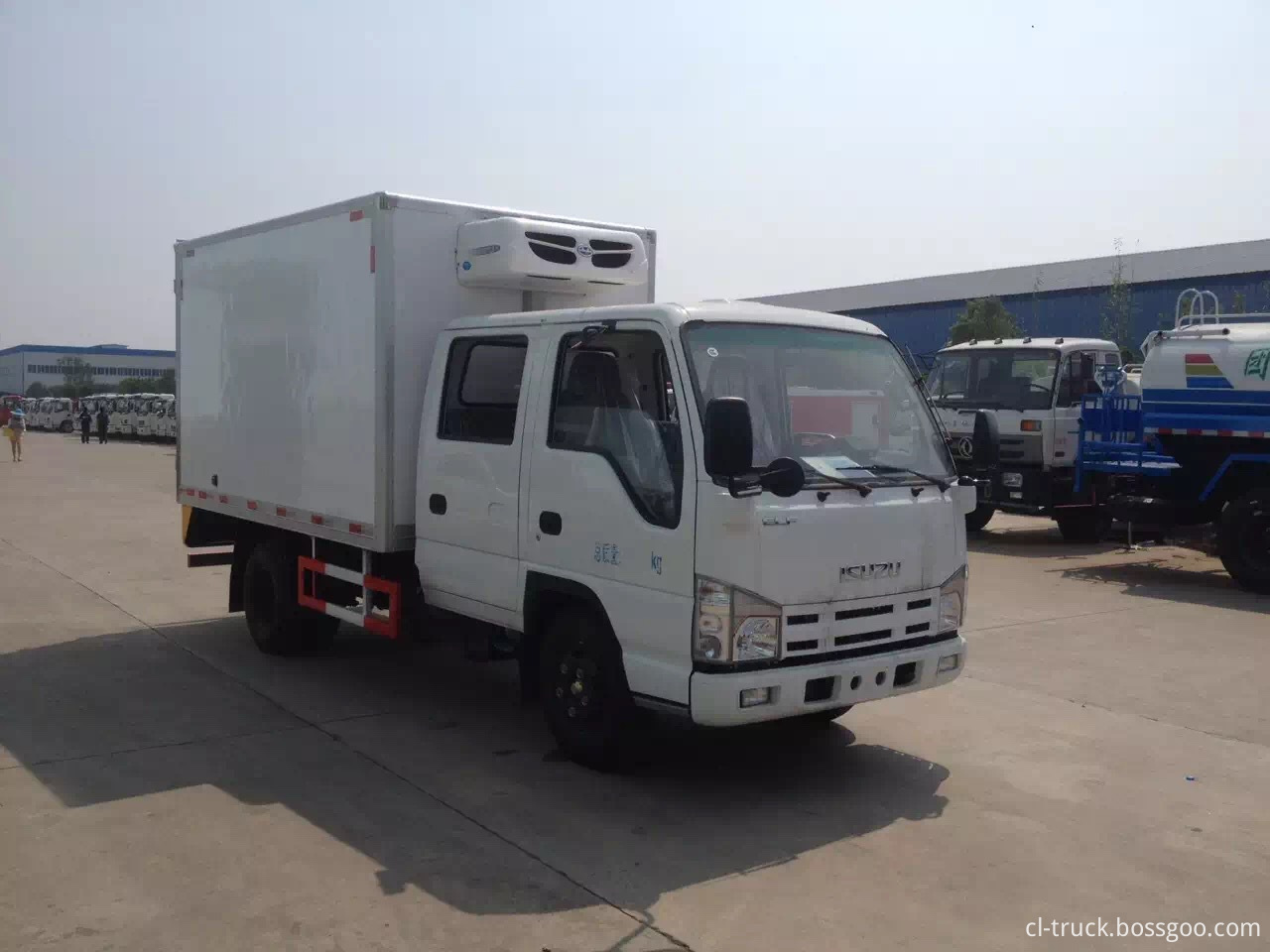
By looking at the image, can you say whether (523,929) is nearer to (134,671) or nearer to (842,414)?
(842,414)

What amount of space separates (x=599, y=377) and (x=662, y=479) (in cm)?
74

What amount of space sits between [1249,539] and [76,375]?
5027 inches

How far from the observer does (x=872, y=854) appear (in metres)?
5.11

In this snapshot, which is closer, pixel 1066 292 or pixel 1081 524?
pixel 1081 524

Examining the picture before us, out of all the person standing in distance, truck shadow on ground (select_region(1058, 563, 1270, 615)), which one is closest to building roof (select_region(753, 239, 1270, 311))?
truck shadow on ground (select_region(1058, 563, 1270, 615))

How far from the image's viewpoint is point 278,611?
8.59m

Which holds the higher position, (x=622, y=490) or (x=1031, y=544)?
(x=622, y=490)

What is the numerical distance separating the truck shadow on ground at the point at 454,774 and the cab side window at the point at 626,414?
143 cm

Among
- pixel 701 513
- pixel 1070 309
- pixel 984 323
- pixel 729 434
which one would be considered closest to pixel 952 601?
pixel 701 513

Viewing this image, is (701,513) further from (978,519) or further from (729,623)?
(978,519)

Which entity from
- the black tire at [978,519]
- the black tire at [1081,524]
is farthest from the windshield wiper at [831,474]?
the black tire at [978,519]

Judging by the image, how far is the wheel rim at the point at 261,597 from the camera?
8.80 meters

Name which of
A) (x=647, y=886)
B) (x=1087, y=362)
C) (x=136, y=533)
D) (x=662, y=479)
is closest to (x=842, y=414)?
(x=662, y=479)

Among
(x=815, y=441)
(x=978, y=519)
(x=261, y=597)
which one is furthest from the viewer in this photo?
(x=978, y=519)
